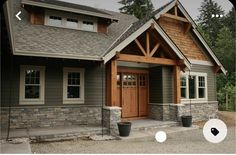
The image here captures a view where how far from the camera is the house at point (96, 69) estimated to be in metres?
9.00

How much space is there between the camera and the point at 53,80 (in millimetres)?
9633

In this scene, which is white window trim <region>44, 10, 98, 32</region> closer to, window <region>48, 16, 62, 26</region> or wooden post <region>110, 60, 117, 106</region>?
window <region>48, 16, 62, 26</region>

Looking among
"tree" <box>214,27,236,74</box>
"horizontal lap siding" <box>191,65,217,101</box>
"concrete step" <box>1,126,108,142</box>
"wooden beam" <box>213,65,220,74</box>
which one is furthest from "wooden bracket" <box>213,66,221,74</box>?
"tree" <box>214,27,236,74</box>

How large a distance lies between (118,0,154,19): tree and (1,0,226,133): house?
10879 millimetres

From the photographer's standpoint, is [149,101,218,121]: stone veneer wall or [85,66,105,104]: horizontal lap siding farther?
[149,101,218,121]: stone veneer wall

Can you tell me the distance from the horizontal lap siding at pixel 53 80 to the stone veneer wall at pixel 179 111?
117 inches

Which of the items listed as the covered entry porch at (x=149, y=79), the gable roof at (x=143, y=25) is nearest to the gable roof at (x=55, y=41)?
the gable roof at (x=143, y=25)

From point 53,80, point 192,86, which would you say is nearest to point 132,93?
point 192,86

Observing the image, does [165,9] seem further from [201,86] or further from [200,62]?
[201,86]

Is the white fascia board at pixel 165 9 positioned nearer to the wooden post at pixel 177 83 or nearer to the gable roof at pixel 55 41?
the gable roof at pixel 55 41

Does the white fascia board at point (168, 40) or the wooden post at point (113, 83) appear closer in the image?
the wooden post at point (113, 83)

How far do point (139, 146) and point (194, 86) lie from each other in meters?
7.25

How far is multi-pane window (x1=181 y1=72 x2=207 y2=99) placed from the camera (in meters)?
12.8

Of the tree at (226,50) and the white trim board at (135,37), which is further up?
the tree at (226,50)
